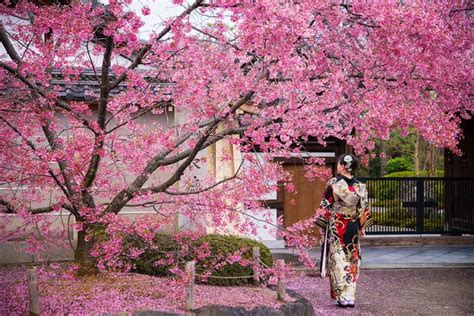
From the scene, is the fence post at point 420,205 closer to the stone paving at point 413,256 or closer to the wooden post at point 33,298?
the stone paving at point 413,256

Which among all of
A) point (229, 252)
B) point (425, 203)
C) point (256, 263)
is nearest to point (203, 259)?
point (229, 252)

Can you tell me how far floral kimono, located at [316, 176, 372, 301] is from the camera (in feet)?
31.2

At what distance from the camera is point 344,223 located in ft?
31.7

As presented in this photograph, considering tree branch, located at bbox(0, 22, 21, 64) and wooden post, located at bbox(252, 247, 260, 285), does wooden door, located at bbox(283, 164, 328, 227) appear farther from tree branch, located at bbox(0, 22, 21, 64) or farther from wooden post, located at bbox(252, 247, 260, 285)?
tree branch, located at bbox(0, 22, 21, 64)

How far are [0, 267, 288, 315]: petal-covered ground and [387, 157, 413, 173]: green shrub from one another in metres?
25.4

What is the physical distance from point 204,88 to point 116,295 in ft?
8.79

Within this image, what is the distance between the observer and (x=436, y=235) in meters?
19.0

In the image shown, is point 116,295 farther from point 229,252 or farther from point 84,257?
point 229,252

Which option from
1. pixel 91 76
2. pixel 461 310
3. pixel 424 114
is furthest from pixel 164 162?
pixel 91 76

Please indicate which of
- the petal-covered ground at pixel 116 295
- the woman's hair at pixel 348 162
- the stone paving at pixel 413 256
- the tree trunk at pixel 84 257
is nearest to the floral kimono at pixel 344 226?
the woman's hair at pixel 348 162

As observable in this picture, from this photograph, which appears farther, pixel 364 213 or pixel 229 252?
pixel 364 213

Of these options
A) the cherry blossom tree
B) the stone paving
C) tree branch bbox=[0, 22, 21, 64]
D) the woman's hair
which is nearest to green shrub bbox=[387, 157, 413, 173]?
the stone paving

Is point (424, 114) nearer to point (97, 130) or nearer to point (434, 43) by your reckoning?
point (434, 43)

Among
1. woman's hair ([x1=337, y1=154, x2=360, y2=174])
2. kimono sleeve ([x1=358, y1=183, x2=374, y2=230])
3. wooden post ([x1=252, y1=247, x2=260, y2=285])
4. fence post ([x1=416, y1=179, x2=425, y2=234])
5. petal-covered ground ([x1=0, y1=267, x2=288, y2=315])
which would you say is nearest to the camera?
petal-covered ground ([x1=0, y1=267, x2=288, y2=315])
